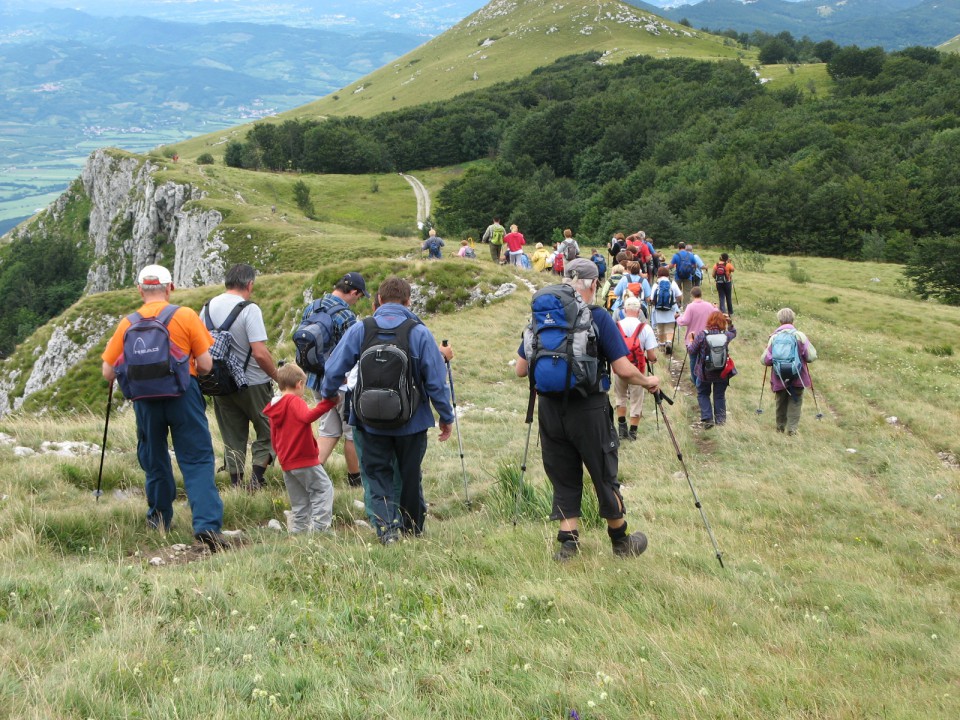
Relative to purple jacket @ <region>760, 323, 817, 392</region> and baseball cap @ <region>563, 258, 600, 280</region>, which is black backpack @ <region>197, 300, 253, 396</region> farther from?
purple jacket @ <region>760, 323, 817, 392</region>

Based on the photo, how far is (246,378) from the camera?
8383mm

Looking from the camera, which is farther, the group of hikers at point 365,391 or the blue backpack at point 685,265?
the blue backpack at point 685,265

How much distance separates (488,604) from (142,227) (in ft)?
266

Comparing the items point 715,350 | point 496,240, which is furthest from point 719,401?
point 496,240

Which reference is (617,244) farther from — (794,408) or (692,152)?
(692,152)

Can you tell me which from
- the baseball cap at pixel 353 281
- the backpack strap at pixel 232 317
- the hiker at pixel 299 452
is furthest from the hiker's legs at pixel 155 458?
the baseball cap at pixel 353 281

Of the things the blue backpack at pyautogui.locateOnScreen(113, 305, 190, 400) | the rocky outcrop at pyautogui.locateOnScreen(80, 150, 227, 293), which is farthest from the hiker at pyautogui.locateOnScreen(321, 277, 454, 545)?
the rocky outcrop at pyautogui.locateOnScreen(80, 150, 227, 293)

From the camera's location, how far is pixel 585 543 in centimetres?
676

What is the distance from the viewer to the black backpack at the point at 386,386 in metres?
6.26

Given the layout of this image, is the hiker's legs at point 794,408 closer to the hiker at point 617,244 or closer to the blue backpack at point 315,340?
the blue backpack at point 315,340

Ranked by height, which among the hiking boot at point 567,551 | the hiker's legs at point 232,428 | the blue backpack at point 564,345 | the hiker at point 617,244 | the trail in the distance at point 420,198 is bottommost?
the hiking boot at point 567,551

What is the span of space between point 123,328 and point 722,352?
33.0ft

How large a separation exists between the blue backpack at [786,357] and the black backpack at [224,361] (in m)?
9.59

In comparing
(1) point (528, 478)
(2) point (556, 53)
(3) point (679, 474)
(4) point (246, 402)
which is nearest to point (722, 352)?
(3) point (679, 474)
